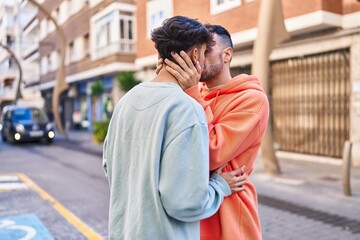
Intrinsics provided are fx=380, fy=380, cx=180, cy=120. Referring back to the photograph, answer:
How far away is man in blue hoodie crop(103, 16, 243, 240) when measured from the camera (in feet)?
4.32

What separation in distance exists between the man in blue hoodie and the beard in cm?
10

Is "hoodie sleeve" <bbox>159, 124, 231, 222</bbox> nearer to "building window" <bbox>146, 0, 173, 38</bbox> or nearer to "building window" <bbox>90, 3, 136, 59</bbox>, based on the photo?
"building window" <bbox>146, 0, 173, 38</bbox>

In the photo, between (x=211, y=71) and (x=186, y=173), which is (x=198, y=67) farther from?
(x=186, y=173)

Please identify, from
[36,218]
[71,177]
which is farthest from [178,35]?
[71,177]

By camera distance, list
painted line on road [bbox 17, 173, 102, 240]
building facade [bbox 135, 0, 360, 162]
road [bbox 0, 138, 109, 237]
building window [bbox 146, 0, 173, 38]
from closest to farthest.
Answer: building window [bbox 146, 0, 173, 38]
painted line on road [bbox 17, 173, 102, 240]
road [bbox 0, 138, 109, 237]
building facade [bbox 135, 0, 360, 162]

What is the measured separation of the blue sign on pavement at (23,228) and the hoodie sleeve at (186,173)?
308cm

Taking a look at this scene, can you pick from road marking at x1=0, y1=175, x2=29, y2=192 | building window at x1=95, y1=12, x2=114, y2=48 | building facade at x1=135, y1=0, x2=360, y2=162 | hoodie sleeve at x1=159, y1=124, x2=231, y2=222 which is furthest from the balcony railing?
hoodie sleeve at x1=159, y1=124, x2=231, y2=222

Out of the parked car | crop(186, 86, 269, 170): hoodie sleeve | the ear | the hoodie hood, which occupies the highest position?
the ear

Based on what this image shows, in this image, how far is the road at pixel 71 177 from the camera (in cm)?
507

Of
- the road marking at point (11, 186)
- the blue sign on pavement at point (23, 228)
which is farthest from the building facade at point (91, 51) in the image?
the blue sign on pavement at point (23, 228)

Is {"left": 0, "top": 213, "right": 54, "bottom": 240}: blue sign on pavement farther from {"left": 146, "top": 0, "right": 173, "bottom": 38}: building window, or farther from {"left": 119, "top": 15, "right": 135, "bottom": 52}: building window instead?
{"left": 119, "top": 15, "right": 135, "bottom": 52}: building window

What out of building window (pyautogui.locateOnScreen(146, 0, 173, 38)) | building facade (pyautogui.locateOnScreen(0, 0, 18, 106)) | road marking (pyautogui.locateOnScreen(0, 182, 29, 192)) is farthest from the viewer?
building facade (pyautogui.locateOnScreen(0, 0, 18, 106))

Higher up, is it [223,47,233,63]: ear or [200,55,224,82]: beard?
[223,47,233,63]: ear

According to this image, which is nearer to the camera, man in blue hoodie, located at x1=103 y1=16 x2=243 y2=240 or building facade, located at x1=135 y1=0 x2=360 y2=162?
man in blue hoodie, located at x1=103 y1=16 x2=243 y2=240
